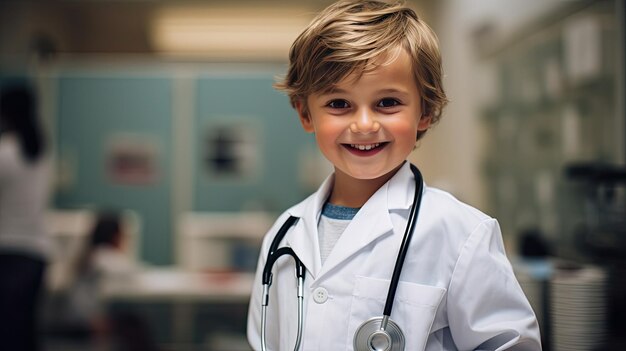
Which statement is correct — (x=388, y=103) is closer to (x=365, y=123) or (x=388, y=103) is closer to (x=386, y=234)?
(x=365, y=123)

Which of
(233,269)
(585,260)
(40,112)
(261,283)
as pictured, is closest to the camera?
(261,283)

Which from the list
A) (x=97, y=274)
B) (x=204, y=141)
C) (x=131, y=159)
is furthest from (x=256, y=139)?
(x=97, y=274)

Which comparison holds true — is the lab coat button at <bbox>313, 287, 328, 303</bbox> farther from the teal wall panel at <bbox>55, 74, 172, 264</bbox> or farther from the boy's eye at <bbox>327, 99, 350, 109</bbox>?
the teal wall panel at <bbox>55, 74, 172, 264</bbox>

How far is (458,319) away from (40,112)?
372 cm

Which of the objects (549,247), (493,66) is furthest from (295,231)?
(493,66)

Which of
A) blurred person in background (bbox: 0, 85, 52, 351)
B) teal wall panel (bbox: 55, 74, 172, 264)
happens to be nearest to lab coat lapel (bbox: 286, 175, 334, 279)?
blurred person in background (bbox: 0, 85, 52, 351)

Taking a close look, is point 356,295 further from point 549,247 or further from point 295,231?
point 549,247

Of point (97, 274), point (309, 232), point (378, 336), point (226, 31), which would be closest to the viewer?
point (378, 336)

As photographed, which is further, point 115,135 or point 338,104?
point 115,135

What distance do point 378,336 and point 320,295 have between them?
101mm

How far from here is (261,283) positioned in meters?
0.95

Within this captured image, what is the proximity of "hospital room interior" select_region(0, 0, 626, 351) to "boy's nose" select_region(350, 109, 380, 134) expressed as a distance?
1.79m

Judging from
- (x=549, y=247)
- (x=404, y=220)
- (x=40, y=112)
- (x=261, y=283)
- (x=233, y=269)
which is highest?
(x=40, y=112)

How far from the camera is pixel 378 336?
2.56 ft
